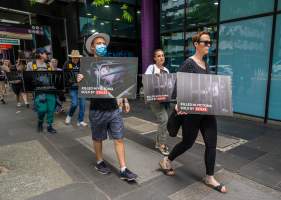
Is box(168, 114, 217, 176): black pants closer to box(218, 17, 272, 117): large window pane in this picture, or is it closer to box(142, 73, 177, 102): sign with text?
box(142, 73, 177, 102): sign with text

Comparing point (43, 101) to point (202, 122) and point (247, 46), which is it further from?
point (247, 46)

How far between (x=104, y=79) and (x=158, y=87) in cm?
111

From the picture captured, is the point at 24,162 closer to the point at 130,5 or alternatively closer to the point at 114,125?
the point at 114,125

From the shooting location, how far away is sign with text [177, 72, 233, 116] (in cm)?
252

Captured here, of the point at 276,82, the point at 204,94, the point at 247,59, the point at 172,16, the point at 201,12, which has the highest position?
the point at 172,16

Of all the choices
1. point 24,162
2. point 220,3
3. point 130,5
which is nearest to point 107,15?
point 130,5

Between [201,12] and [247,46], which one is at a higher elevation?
[201,12]

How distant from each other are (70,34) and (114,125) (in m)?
10.0

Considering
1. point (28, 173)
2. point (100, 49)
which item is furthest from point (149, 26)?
point (28, 173)

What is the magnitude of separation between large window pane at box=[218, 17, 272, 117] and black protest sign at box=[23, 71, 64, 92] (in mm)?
4674

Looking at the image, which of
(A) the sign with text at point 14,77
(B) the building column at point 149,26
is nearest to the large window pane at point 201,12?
(B) the building column at point 149,26

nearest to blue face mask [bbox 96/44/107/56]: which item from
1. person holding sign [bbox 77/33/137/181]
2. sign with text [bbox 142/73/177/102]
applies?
person holding sign [bbox 77/33/137/181]

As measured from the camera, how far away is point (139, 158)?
12.1 feet

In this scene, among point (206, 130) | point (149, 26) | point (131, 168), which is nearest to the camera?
point (206, 130)
